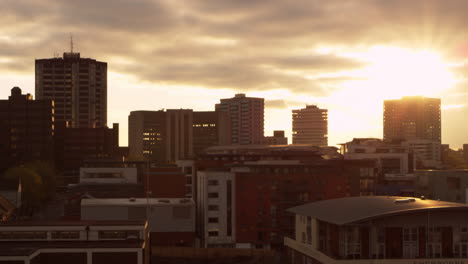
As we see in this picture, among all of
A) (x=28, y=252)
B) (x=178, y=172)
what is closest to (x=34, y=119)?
(x=178, y=172)

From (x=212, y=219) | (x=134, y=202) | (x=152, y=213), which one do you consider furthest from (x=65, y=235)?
(x=212, y=219)

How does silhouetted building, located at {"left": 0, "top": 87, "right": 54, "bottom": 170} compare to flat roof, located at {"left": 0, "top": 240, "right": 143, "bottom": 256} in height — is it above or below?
above

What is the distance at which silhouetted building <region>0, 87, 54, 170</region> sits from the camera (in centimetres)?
19838

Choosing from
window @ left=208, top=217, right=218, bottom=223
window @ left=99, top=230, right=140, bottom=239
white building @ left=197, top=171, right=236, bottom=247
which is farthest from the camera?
window @ left=208, top=217, right=218, bottom=223

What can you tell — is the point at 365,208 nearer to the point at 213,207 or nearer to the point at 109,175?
the point at 213,207

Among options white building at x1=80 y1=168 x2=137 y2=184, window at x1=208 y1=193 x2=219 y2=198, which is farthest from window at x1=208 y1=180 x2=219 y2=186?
white building at x1=80 y1=168 x2=137 y2=184

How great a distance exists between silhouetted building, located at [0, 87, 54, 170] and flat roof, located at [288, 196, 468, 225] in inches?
5347

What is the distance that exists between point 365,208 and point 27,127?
149212 millimetres

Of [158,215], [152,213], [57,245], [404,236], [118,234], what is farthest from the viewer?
[158,215]

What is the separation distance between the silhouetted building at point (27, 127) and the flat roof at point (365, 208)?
446ft

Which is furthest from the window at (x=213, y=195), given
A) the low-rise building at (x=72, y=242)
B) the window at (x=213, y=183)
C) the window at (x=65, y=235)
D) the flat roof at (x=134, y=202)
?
the window at (x=65, y=235)

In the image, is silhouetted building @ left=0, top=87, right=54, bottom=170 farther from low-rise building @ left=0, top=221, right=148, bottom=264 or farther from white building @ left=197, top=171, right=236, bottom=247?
low-rise building @ left=0, top=221, right=148, bottom=264

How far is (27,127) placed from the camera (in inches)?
7844

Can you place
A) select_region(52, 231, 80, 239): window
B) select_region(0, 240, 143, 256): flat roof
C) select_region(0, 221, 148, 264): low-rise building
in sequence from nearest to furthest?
select_region(0, 240, 143, 256): flat roof → select_region(0, 221, 148, 264): low-rise building → select_region(52, 231, 80, 239): window
